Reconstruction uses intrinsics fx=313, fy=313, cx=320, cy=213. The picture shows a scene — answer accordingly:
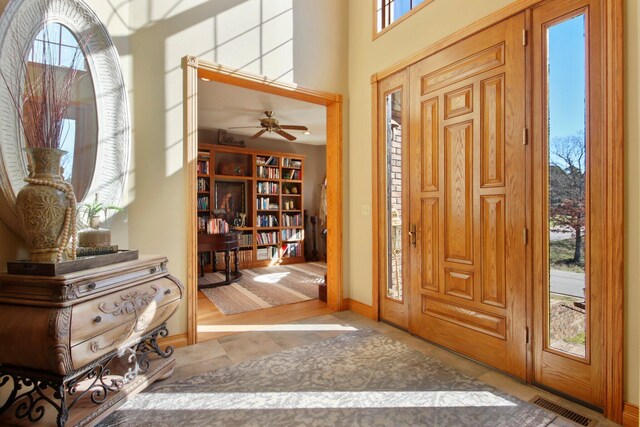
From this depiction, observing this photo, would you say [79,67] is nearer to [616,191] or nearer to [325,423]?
[325,423]

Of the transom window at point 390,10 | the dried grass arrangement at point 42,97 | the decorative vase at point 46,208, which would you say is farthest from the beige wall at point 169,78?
the transom window at point 390,10

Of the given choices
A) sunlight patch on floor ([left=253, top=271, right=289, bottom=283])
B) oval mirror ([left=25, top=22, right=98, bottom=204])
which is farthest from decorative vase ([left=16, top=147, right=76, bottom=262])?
sunlight patch on floor ([left=253, top=271, right=289, bottom=283])

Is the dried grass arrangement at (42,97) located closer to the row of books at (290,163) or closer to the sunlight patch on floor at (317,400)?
the sunlight patch on floor at (317,400)

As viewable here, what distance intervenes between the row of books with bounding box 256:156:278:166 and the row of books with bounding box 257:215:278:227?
110cm

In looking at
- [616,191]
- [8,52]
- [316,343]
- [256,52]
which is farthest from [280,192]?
[616,191]

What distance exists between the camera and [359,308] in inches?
131

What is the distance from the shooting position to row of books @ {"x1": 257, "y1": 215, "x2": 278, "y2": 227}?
6.43 m

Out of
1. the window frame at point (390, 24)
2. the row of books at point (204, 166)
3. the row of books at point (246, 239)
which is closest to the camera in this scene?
the window frame at point (390, 24)

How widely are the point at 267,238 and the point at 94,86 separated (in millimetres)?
4554

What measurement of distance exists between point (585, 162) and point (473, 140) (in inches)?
27.0

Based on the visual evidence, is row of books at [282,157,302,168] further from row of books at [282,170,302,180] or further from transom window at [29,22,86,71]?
transom window at [29,22,86,71]

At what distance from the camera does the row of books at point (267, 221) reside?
6426mm

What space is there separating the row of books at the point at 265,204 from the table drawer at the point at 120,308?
4.40 metres

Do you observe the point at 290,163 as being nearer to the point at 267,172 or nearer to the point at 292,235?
the point at 267,172
